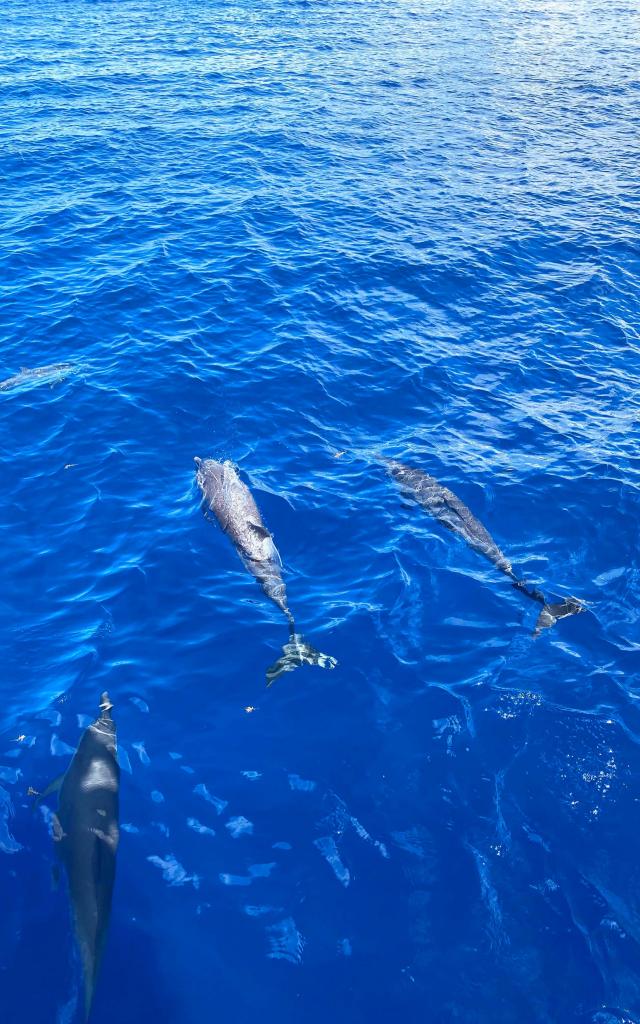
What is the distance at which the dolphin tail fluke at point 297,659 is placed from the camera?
588 inches

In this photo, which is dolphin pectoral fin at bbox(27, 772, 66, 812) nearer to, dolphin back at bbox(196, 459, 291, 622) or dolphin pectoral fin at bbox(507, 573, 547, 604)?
dolphin back at bbox(196, 459, 291, 622)

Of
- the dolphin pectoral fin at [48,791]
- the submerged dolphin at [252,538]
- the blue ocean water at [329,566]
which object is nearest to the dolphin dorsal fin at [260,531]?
the submerged dolphin at [252,538]

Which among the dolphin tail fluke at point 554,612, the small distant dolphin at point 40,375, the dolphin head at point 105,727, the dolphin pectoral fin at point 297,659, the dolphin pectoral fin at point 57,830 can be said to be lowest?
the dolphin pectoral fin at point 57,830

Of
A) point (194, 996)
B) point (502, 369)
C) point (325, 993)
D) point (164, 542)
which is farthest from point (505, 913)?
point (502, 369)

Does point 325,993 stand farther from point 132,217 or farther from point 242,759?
point 132,217

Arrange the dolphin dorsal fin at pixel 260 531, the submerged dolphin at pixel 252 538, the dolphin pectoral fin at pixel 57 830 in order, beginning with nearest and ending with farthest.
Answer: the dolphin pectoral fin at pixel 57 830 → the submerged dolphin at pixel 252 538 → the dolphin dorsal fin at pixel 260 531

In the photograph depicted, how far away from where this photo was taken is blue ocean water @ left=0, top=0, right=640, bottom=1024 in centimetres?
1120

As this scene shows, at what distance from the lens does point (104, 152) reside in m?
37.2

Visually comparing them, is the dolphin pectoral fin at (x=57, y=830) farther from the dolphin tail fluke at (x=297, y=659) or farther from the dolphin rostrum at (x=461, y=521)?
the dolphin rostrum at (x=461, y=521)

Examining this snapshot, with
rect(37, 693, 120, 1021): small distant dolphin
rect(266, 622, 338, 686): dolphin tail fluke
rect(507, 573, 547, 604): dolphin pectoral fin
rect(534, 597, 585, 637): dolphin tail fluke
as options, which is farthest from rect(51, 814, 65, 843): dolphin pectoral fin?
rect(507, 573, 547, 604): dolphin pectoral fin

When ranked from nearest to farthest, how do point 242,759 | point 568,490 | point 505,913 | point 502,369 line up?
point 505,913
point 242,759
point 568,490
point 502,369

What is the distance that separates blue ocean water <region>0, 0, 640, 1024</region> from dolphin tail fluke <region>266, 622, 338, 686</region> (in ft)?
0.83

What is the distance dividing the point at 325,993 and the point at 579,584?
32.2ft

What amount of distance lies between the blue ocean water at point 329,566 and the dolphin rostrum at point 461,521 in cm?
32
